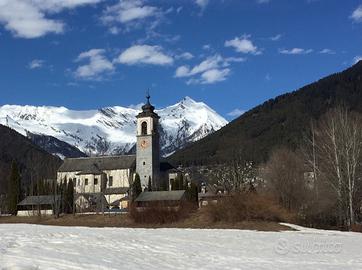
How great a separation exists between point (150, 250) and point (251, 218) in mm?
24377

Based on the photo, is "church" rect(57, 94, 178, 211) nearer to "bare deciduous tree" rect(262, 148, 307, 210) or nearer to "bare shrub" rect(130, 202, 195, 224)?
"bare deciduous tree" rect(262, 148, 307, 210)

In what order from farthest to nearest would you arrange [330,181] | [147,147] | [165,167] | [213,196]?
[165,167] < [147,147] < [213,196] < [330,181]

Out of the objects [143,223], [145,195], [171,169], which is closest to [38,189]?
[145,195]

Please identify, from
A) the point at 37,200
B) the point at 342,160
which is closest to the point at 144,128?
the point at 37,200

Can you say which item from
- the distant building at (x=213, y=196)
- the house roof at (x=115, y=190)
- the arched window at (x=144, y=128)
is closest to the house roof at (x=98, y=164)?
the house roof at (x=115, y=190)

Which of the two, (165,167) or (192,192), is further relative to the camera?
(165,167)

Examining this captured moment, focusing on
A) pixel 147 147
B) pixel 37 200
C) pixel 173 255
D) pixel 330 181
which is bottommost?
pixel 173 255

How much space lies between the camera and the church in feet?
365

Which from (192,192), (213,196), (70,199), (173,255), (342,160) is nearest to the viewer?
(173,255)

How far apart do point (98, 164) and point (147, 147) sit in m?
15.0

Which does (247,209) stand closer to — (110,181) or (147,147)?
(147,147)

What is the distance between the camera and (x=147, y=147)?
11256cm

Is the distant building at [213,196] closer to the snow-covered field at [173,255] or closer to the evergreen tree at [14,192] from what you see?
the snow-covered field at [173,255]

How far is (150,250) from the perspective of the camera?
19.8 meters
